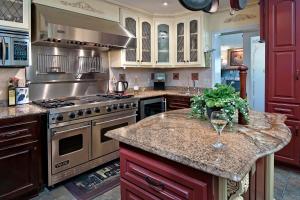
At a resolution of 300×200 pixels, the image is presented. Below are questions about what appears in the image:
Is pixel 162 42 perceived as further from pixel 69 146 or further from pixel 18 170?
pixel 18 170

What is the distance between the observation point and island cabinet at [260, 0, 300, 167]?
113 inches

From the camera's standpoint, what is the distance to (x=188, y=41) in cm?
431

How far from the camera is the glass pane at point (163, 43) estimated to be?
447cm

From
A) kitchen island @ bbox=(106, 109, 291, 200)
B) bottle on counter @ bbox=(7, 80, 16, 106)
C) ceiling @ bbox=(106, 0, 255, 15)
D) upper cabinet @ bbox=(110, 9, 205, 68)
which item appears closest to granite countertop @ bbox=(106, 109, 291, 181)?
kitchen island @ bbox=(106, 109, 291, 200)

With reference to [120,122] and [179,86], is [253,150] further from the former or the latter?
[179,86]

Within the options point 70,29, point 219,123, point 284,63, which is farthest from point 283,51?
point 70,29

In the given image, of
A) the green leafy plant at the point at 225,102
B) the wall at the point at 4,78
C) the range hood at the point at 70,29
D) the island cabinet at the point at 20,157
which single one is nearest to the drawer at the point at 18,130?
the island cabinet at the point at 20,157

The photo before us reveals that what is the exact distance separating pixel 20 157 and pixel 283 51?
10.9 ft

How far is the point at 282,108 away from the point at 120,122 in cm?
222

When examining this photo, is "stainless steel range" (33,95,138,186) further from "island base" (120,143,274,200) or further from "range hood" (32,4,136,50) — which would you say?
"island base" (120,143,274,200)

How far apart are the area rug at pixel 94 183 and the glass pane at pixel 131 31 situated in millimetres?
1856

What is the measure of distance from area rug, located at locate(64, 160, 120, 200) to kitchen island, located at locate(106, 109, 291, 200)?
111cm

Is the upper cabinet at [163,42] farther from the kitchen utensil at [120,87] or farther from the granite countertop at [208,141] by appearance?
the granite countertop at [208,141]

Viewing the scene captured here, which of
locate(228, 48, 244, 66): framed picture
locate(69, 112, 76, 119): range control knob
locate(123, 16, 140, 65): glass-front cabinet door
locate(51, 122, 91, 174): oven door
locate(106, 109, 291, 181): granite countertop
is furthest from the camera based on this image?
locate(228, 48, 244, 66): framed picture
